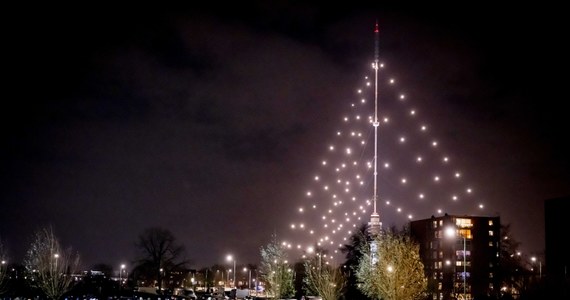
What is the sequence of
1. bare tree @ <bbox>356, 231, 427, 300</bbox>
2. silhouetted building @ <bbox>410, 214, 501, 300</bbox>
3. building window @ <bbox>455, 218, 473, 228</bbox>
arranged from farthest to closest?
building window @ <bbox>455, 218, 473, 228</bbox>
silhouetted building @ <bbox>410, 214, 501, 300</bbox>
bare tree @ <bbox>356, 231, 427, 300</bbox>

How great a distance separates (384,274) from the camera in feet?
133

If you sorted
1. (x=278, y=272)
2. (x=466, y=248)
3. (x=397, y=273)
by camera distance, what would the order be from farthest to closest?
(x=466, y=248), (x=278, y=272), (x=397, y=273)

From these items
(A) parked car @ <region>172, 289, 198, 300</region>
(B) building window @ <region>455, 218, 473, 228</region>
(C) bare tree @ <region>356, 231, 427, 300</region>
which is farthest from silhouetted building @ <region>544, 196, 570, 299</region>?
(B) building window @ <region>455, 218, 473, 228</region>

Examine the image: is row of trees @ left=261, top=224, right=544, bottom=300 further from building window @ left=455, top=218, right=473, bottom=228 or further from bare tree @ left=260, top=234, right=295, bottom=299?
building window @ left=455, top=218, right=473, bottom=228

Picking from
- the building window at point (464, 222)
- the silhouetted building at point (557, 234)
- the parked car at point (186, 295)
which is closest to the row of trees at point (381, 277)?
the parked car at point (186, 295)

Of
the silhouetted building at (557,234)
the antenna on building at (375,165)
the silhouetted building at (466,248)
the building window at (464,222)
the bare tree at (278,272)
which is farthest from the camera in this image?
the building window at (464,222)

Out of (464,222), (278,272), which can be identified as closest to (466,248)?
(464,222)

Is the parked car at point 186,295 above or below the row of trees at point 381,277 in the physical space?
below

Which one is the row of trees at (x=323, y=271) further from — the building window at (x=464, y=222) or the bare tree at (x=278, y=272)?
the building window at (x=464, y=222)

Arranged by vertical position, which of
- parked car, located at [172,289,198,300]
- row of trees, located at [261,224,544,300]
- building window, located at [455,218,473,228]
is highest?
building window, located at [455,218,473,228]

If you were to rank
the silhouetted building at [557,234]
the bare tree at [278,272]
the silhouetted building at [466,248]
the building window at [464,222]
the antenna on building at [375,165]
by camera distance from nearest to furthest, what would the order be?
the antenna on building at [375,165] → the bare tree at [278,272] → the silhouetted building at [557,234] → the silhouetted building at [466,248] → the building window at [464,222]

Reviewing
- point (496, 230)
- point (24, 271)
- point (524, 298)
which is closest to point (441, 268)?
point (496, 230)

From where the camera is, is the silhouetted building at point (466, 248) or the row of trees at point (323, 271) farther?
the silhouetted building at point (466, 248)

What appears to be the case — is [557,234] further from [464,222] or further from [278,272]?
[464,222]
